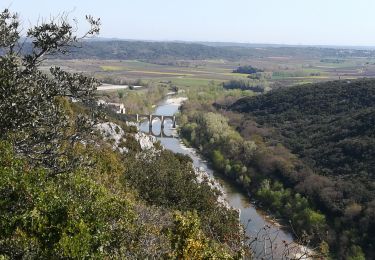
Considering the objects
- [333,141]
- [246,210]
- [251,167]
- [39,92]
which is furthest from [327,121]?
[39,92]

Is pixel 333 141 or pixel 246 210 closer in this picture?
pixel 246 210

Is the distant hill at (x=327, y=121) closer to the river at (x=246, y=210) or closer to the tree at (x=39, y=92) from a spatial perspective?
the river at (x=246, y=210)

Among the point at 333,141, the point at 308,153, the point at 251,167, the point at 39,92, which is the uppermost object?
the point at 39,92

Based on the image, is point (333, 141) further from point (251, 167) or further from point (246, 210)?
point (246, 210)

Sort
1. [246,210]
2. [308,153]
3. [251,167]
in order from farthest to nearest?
1. [308,153]
2. [251,167]
3. [246,210]

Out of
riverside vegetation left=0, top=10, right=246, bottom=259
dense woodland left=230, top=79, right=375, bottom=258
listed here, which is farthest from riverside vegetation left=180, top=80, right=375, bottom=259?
riverside vegetation left=0, top=10, right=246, bottom=259

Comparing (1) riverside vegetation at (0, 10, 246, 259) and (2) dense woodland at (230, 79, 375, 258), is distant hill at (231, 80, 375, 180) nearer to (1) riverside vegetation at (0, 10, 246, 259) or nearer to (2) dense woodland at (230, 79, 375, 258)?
(2) dense woodland at (230, 79, 375, 258)
